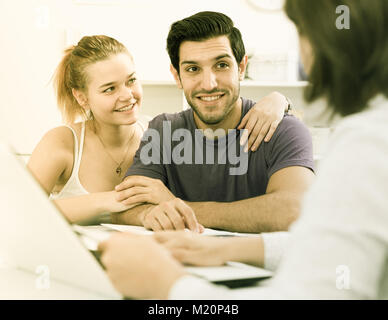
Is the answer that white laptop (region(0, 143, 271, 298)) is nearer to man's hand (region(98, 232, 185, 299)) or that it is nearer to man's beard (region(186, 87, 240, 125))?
man's hand (region(98, 232, 185, 299))

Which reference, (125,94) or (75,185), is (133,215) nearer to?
(75,185)

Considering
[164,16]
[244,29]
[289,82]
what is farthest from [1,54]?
[289,82]

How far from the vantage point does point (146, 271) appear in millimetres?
511

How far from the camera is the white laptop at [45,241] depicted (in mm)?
532

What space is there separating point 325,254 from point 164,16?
2993mm

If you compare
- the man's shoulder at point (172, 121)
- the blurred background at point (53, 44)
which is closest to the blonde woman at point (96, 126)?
the man's shoulder at point (172, 121)

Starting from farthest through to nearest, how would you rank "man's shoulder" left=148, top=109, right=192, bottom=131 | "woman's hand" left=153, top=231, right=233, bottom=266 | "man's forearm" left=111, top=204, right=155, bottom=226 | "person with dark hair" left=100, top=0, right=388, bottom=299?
"man's shoulder" left=148, top=109, right=192, bottom=131 < "man's forearm" left=111, top=204, right=155, bottom=226 < "woman's hand" left=153, top=231, right=233, bottom=266 < "person with dark hair" left=100, top=0, right=388, bottom=299

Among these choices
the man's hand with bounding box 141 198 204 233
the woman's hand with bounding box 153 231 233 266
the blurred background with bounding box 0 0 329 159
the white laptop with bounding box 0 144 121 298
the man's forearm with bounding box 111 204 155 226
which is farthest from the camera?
the blurred background with bounding box 0 0 329 159

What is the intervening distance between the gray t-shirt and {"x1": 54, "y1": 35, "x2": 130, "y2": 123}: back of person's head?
0.34 metres

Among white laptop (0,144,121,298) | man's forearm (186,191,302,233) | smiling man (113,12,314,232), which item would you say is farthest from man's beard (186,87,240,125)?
white laptop (0,144,121,298)

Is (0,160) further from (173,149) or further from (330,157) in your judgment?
(173,149)

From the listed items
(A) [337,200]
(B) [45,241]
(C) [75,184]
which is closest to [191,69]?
(C) [75,184]

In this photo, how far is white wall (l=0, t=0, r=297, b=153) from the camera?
3168mm

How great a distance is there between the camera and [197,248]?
0.70m
